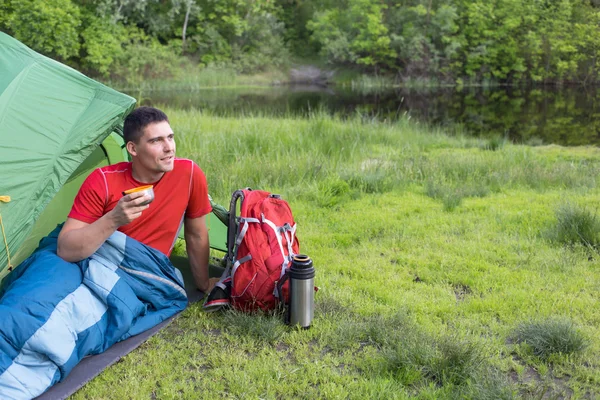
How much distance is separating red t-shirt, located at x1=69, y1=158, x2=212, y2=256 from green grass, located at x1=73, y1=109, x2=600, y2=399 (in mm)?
492

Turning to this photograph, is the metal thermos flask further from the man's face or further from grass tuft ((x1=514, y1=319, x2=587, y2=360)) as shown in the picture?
grass tuft ((x1=514, y1=319, x2=587, y2=360))

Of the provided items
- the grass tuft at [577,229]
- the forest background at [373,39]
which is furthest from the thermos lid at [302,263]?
the forest background at [373,39]

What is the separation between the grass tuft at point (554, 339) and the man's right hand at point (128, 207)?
1956mm

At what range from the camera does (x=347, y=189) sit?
216 inches

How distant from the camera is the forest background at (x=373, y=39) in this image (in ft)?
76.4

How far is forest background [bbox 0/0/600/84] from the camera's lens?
76.4 ft

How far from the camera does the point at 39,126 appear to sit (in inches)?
113

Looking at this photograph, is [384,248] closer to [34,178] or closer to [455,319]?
[455,319]

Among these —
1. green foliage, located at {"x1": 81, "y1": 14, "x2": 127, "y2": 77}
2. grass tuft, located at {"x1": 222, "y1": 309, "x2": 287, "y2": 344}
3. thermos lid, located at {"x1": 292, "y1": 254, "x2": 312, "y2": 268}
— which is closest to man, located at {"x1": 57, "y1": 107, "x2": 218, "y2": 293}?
grass tuft, located at {"x1": 222, "y1": 309, "x2": 287, "y2": 344}

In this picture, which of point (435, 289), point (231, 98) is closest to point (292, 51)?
point (231, 98)

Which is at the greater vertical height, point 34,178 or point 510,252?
point 34,178

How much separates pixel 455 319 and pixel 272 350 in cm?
103

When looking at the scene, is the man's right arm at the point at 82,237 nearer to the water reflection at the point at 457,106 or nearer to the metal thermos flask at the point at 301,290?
the metal thermos flask at the point at 301,290

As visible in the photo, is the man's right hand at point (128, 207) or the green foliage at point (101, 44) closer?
the man's right hand at point (128, 207)
